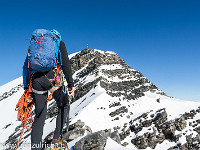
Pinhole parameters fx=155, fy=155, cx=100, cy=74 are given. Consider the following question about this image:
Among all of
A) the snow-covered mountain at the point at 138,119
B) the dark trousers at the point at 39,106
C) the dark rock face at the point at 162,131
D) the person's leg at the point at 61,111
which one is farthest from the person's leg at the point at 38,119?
the dark rock face at the point at 162,131

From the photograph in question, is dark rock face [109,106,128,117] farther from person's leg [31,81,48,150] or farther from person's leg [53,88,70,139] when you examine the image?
person's leg [31,81,48,150]

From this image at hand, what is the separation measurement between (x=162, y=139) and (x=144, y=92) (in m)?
12.8

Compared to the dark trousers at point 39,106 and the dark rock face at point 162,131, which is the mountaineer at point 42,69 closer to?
the dark trousers at point 39,106

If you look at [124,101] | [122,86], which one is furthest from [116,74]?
[124,101]

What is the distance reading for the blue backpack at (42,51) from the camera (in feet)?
10.8

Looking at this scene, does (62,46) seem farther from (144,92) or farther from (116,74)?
(116,74)

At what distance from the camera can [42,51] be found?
3311 millimetres

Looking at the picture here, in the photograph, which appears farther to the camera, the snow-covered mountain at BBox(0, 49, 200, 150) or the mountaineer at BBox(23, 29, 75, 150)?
the snow-covered mountain at BBox(0, 49, 200, 150)

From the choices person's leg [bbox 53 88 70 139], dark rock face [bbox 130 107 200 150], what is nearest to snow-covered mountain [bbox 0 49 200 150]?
dark rock face [bbox 130 107 200 150]

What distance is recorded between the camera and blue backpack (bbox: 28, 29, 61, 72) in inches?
129

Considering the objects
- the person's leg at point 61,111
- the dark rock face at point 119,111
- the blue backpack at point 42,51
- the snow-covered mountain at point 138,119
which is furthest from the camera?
the dark rock face at point 119,111

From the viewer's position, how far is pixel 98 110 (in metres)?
22.8

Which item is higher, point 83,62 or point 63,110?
point 83,62

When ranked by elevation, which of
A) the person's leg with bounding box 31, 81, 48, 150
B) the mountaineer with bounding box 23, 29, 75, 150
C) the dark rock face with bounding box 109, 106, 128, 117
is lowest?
the person's leg with bounding box 31, 81, 48, 150
